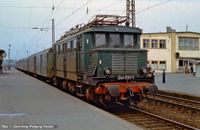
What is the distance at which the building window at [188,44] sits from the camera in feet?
264

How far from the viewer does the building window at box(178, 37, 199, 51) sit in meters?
80.4

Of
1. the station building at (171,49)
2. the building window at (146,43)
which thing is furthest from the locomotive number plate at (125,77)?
the building window at (146,43)

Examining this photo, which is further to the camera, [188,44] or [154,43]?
[188,44]

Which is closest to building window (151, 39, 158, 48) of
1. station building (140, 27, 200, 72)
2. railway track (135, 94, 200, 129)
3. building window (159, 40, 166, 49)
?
station building (140, 27, 200, 72)

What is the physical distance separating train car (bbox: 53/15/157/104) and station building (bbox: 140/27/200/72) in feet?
194

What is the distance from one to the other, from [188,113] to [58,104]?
5.31m

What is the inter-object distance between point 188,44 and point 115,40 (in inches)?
2614

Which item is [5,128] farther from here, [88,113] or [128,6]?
[128,6]

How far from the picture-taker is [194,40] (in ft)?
268

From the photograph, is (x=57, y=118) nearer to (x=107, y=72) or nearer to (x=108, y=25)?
(x=107, y=72)

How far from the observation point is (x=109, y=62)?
15953 mm

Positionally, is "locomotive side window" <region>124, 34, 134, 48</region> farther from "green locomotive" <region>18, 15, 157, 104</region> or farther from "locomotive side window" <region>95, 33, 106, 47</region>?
"locomotive side window" <region>95, 33, 106, 47</region>

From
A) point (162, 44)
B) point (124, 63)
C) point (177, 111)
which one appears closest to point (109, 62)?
point (124, 63)

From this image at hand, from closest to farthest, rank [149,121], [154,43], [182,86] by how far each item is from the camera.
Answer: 1. [149,121]
2. [182,86]
3. [154,43]
